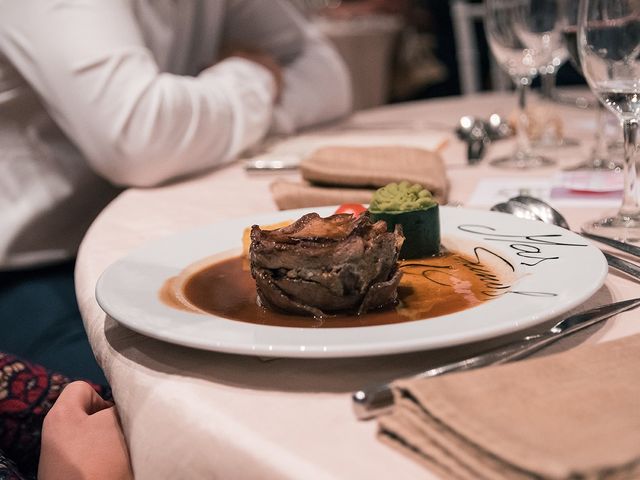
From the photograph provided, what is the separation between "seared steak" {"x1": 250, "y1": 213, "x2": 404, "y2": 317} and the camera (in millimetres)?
689

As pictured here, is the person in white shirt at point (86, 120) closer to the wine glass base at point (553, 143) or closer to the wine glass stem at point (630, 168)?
the wine glass base at point (553, 143)

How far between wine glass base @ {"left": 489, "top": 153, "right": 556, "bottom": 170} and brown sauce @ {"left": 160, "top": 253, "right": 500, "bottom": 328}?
0.64 meters

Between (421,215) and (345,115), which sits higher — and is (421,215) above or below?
above

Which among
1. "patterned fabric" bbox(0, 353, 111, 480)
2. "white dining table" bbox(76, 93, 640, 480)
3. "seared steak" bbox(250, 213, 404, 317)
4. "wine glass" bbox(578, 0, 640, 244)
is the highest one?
"wine glass" bbox(578, 0, 640, 244)

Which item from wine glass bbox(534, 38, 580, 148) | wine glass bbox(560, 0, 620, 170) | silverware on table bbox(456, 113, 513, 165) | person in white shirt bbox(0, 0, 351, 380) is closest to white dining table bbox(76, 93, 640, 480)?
person in white shirt bbox(0, 0, 351, 380)

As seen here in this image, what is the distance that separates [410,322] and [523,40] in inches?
40.2

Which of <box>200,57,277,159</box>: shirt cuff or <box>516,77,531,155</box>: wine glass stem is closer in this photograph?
<box>516,77,531,155</box>: wine glass stem

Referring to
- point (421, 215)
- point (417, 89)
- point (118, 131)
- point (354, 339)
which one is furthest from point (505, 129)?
point (417, 89)

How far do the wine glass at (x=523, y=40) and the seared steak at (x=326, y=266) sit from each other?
83 centimetres

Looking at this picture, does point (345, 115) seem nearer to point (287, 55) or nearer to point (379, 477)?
point (287, 55)

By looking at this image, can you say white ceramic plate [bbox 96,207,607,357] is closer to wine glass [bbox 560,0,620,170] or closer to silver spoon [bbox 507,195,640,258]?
silver spoon [bbox 507,195,640,258]

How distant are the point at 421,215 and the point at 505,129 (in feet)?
3.22

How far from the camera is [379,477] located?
47cm

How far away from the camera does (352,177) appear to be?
47.4 inches
